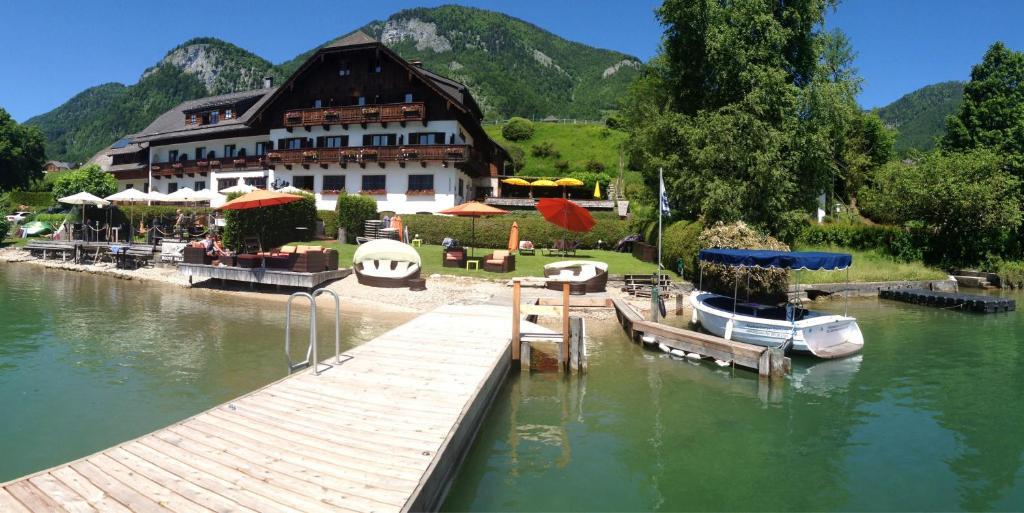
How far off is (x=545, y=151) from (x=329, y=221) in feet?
152

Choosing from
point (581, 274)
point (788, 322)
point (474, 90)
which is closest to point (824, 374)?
point (788, 322)

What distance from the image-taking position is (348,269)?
994 inches

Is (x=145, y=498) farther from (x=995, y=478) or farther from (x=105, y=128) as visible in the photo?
(x=105, y=128)

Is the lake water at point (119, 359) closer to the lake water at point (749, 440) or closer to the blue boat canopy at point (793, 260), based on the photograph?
the lake water at point (749, 440)

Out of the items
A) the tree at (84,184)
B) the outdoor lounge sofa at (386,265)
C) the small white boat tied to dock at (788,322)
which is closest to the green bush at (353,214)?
the outdoor lounge sofa at (386,265)

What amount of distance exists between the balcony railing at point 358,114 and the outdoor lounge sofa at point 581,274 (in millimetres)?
23092

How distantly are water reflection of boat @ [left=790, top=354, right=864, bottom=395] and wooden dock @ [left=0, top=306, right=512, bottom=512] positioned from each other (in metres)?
8.03

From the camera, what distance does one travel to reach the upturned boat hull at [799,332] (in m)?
15.4

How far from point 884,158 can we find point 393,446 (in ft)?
210

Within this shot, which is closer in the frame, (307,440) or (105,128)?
(307,440)

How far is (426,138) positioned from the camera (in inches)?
1697

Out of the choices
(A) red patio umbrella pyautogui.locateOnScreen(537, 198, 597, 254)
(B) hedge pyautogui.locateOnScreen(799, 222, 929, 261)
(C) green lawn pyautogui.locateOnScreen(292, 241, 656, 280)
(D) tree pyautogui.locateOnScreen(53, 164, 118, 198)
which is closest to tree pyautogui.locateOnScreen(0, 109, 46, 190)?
(D) tree pyautogui.locateOnScreen(53, 164, 118, 198)

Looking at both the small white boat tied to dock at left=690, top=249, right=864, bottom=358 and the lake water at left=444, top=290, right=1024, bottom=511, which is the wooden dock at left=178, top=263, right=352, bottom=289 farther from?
the small white boat tied to dock at left=690, top=249, right=864, bottom=358

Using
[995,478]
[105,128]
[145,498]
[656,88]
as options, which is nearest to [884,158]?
[656,88]
